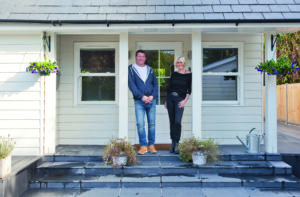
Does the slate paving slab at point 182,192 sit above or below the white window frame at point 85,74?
below

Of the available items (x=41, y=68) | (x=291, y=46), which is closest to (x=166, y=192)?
(x=41, y=68)

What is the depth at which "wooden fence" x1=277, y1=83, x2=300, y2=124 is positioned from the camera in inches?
392

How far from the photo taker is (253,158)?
4496mm

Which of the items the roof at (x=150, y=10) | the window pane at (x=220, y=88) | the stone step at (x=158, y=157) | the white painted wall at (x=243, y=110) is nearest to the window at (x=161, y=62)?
the window pane at (x=220, y=88)

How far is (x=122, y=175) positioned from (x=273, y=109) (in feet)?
9.04

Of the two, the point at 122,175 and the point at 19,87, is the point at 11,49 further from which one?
the point at 122,175

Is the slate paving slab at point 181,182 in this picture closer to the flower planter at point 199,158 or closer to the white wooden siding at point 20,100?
the flower planter at point 199,158

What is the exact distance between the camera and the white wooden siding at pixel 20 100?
4.59 meters

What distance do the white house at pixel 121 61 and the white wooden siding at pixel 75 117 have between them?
0.02m

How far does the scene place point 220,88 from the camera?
18.8 ft

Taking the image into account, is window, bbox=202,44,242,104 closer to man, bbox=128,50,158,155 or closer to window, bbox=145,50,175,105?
window, bbox=145,50,175,105

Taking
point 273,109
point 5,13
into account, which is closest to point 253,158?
point 273,109

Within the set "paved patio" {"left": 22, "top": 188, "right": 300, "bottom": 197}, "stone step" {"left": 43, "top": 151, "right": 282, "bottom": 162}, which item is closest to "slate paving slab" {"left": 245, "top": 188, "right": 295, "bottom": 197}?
"paved patio" {"left": 22, "top": 188, "right": 300, "bottom": 197}

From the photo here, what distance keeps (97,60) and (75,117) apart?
128 centimetres
